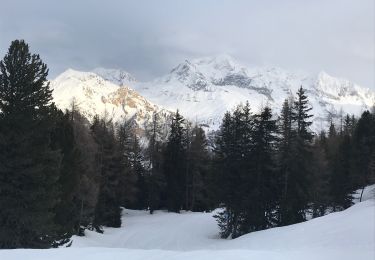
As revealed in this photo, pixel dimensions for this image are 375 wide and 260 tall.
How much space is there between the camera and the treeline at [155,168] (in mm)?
23062

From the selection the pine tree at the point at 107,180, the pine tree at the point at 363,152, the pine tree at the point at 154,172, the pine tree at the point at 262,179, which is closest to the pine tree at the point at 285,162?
the pine tree at the point at 262,179

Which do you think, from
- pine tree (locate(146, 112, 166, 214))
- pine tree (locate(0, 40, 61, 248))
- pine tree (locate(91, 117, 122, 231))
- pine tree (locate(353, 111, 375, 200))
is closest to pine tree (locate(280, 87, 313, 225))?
pine tree (locate(353, 111, 375, 200))

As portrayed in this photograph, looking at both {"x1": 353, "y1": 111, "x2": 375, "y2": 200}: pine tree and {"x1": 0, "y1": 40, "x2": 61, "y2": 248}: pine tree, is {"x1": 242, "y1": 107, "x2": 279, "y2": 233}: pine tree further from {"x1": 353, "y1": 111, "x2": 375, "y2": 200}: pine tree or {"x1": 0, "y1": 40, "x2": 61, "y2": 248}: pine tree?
{"x1": 0, "y1": 40, "x2": 61, "y2": 248}: pine tree

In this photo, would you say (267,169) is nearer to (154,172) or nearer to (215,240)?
(215,240)

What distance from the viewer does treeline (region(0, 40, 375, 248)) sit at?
75.7 feet

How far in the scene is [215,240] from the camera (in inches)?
1550

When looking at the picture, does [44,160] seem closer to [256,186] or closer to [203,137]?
[256,186]

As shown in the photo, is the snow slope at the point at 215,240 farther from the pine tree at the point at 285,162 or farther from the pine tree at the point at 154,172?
the pine tree at the point at 285,162

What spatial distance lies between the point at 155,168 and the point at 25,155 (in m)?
38.8

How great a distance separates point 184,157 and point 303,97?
2431cm

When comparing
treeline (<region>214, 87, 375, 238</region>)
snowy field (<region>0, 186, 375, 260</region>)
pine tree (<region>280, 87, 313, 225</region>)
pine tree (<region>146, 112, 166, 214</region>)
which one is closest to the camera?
snowy field (<region>0, 186, 375, 260</region>)

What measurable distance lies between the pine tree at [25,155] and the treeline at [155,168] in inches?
2.0

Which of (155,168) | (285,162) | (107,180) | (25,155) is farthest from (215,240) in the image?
(155,168)

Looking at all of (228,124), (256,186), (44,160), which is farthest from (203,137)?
(44,160)
